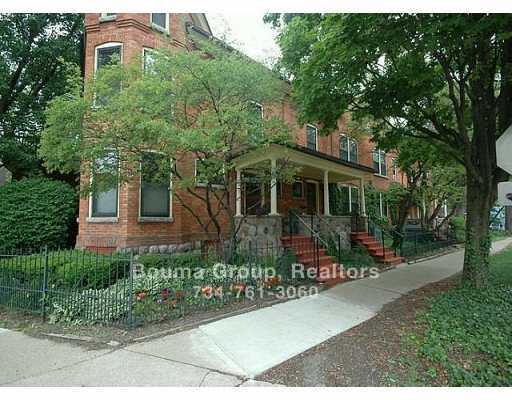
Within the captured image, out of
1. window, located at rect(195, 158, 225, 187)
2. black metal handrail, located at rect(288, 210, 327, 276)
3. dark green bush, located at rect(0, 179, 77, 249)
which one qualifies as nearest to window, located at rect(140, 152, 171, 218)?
window, located at rect(195, 158, 225, 187)

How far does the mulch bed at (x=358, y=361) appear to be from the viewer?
3.93 metres

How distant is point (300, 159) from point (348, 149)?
917 centimetres

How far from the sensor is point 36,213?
10438 millimetres

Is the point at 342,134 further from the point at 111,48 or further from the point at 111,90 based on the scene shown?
the point at 111,90

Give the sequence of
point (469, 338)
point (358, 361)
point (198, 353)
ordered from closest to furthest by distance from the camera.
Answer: point (358, 361)
point (198, 353)
point (469, 338)

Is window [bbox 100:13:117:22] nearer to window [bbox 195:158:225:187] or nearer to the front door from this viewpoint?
window [bbox 195:158:225:187]

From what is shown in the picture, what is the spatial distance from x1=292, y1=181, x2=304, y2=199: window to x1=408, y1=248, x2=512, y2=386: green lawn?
9109 millimetres

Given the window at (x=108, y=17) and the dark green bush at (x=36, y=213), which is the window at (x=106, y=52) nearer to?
the window at (x=108, y=17)

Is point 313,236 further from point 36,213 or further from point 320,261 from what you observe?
point 36,213

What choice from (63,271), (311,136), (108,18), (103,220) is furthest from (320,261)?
(108,18)

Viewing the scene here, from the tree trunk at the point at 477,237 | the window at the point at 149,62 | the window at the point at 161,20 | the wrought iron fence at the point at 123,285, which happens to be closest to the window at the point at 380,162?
the tree trunk at the point at 477,237

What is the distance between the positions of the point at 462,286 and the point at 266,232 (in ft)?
17.5

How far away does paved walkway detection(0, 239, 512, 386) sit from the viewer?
4.03m
